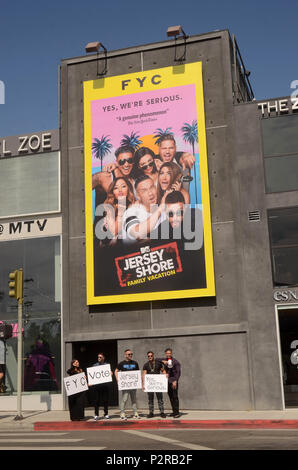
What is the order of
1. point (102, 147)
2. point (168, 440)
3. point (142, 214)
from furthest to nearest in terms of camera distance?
1. point (102, 147)
2. point (142, 214)
3. point (168, 440)

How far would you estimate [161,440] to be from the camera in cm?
1245

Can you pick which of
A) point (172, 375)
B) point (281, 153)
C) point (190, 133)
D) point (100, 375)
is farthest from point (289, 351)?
point (190, 133)

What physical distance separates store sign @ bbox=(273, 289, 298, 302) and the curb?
505 cm

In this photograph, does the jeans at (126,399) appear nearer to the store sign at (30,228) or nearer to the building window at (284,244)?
the building window at (284,244)

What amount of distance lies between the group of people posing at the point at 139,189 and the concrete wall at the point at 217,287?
3.21 feet

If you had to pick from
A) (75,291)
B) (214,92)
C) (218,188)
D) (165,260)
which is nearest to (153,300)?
(165,260)

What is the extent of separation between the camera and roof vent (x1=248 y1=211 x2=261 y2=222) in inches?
823

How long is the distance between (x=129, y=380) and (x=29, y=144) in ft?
36.7

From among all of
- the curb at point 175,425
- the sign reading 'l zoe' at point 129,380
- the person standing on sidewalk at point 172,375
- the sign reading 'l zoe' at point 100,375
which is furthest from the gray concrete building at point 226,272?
the curb at point 175,425

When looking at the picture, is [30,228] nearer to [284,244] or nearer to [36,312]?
[36,312]

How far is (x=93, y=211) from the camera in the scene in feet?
74.2

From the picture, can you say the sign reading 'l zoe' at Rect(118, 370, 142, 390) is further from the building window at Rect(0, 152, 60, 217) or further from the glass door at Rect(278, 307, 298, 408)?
the building window at Rect(0, 152, 60, 217)

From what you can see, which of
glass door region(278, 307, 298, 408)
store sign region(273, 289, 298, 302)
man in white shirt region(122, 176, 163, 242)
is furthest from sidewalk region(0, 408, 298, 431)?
man in white shirt region(122, 176, 163, 242)

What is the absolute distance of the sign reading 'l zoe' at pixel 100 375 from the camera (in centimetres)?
1789
